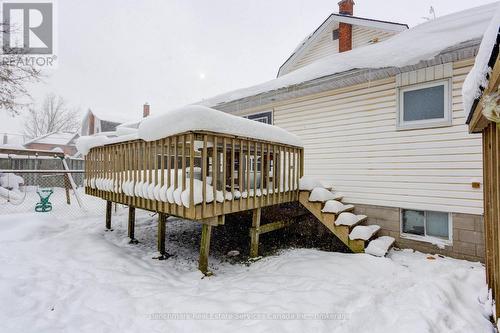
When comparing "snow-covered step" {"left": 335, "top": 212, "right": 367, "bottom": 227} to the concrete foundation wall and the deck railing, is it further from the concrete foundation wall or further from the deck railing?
the deck railing

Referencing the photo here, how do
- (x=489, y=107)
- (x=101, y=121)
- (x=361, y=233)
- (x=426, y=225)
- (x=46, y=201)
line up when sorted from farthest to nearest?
1. (x=101, y=121)
2. (x=46, y=201)
3. (x=426, y=225)
4. (x=361, y=233)
5. (x=489, y=107)

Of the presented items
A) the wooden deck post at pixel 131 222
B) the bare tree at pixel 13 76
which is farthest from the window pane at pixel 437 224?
the bare tree at pixel 13 76

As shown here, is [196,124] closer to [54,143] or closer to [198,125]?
[198,125]

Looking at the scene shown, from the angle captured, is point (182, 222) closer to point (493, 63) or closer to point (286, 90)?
point (286, 90)

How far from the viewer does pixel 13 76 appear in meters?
10.8

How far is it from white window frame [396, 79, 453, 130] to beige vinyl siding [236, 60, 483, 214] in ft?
A: 0.25

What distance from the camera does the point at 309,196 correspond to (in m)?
5.39

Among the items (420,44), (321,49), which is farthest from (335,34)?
(420,44)

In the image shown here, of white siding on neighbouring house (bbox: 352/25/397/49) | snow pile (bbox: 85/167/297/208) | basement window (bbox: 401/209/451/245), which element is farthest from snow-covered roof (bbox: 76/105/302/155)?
white siding on neighbouring house (bbox: 352/25/397/49)

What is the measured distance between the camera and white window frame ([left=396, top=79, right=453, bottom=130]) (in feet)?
14.5

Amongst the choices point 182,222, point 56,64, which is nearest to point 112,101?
point 56,64

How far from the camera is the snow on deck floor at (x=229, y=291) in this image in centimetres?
245

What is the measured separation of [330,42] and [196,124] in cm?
808

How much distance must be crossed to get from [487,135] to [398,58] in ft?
7.94
